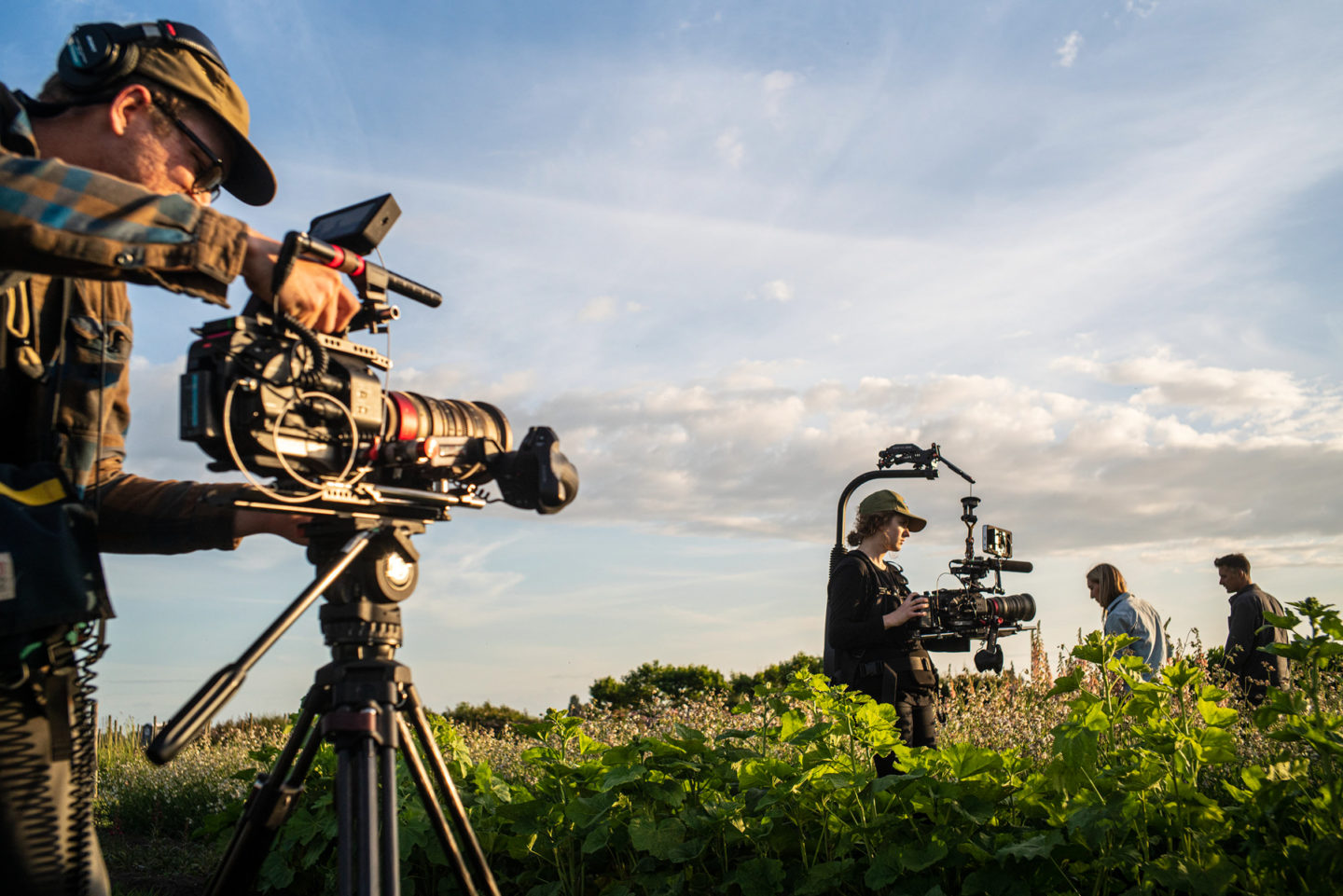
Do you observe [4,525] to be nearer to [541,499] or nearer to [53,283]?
[53,283]

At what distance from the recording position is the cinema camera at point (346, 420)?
1833 millimetres

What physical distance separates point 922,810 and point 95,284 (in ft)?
9.01

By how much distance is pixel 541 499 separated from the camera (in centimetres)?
215

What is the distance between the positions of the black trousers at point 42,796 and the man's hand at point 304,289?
2.75 feet

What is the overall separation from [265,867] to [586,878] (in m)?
1.48

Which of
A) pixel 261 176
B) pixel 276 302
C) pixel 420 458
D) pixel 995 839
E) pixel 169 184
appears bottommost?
pixel 995 839

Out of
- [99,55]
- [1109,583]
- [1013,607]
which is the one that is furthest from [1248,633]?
[99,55]

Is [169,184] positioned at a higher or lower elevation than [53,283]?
higher

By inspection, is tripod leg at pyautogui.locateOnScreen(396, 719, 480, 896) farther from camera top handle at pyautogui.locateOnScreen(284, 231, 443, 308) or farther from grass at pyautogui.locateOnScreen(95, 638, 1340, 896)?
grass at pyautogui.locateOnScreen(95, 638, 1340, 896)

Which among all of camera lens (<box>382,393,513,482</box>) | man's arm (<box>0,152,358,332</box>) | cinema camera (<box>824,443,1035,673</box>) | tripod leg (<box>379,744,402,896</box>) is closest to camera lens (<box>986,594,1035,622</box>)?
cinema camera (<box>824,443,1035,673</box>)

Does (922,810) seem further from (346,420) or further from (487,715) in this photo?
(487,715)

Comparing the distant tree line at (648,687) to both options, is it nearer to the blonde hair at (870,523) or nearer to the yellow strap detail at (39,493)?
the blonde hair at (870,523)

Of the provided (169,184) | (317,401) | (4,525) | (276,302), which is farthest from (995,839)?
(169,184)

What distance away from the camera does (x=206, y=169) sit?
→ 89.0 inches
